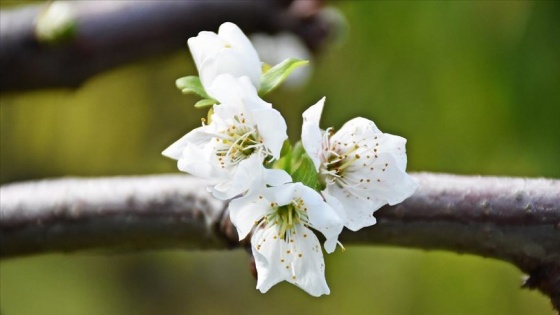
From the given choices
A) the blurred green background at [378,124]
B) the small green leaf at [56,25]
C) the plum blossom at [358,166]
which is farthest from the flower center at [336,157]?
the blurred green background at [378,124]

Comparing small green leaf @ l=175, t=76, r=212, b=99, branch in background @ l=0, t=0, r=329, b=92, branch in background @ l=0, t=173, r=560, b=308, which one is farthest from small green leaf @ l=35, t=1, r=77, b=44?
small green leaf @ l=175, t=76, r=212, b=99

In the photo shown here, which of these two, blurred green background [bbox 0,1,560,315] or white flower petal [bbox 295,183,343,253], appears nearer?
white flower petal [bbox 295,183,343,253]

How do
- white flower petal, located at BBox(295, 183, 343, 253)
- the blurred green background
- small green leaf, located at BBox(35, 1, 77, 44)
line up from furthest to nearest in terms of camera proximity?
the blurred green background
small green leaf, located at BBox(35, 1, 77, 44)
white flower petal, located at BBox(295, 183, 343, 253)

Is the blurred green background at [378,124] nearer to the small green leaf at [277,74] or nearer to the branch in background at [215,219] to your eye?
the branch in background at [215,219]

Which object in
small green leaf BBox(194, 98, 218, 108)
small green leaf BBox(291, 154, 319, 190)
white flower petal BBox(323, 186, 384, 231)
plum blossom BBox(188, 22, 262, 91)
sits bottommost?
white flower petal BBox(323, 186, 384, 231)

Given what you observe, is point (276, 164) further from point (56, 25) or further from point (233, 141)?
point (56, 25)

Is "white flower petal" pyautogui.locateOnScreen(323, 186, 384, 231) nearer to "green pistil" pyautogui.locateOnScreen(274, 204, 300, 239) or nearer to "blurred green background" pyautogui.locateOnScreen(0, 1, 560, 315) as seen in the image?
"green pistil" pyautogui.locateOnScreen(274, 204, 300, 239)
